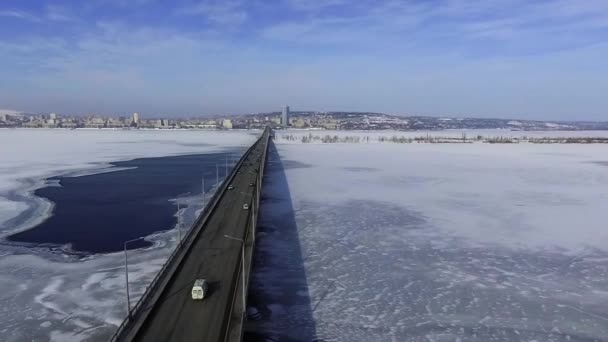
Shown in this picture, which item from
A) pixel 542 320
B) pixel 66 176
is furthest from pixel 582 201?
pixel 66 176

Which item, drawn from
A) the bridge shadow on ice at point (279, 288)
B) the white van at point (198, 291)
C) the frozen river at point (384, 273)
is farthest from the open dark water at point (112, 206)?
the white van at point (198, 291)

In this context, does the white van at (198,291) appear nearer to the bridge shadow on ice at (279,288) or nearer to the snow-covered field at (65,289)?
the bridge shadow on ice at (279,288)

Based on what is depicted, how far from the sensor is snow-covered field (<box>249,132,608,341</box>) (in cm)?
1503

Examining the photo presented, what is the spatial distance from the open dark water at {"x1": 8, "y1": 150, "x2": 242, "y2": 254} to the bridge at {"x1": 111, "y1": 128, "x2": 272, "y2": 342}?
4.56 m

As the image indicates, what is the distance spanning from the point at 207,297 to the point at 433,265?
1042 centimetres

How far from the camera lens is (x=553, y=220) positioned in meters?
28.8

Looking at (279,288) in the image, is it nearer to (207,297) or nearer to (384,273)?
(207,297)

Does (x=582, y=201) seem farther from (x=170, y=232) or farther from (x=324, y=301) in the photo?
(x=170, y=232)

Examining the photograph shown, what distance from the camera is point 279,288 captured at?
17.9m

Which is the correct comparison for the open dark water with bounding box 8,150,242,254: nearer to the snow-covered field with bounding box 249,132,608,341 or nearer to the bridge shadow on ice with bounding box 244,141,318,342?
the bridge shadow on ice with bounding box 244,141,318,342

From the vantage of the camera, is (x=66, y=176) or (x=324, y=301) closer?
(x=324, y=301)

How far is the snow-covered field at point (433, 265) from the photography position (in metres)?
15.0

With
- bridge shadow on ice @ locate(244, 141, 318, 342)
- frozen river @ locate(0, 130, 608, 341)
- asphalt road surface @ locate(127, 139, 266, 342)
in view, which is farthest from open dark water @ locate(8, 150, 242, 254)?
bridge shadow on ice @ locate(244, 141, 318, 342)

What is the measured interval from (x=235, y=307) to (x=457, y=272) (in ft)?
33.9
